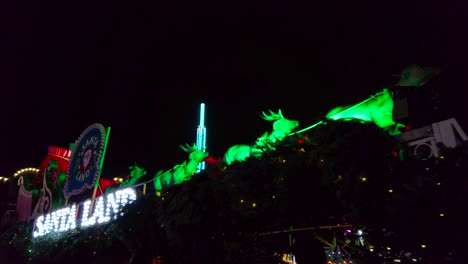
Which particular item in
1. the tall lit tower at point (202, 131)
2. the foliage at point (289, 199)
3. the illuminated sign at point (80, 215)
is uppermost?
the tall lit tower at point (202, 131)

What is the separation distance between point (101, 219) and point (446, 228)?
10.3 metres

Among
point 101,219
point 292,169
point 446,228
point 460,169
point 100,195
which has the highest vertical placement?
point 100,195

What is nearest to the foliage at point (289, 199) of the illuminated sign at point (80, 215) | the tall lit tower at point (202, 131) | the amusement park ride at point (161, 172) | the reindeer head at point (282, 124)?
the amusement park ride at point (161, 172)

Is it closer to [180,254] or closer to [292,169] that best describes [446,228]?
[292,169]

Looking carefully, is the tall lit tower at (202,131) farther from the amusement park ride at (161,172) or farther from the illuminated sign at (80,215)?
the illuminated sign at (80,215)

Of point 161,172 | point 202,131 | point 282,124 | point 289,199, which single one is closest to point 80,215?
point 161,172

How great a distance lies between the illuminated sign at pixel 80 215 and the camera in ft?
38.1

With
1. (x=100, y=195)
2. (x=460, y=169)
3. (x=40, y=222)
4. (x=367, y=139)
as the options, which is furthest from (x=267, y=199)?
(x=40, y=222)

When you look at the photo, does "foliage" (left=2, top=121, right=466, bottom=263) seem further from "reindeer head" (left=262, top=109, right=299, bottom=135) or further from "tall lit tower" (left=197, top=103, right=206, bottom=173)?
"tall lit tower" (left=197, top=103, right=206, bottom=173)

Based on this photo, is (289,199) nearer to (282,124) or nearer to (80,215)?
(282,124)

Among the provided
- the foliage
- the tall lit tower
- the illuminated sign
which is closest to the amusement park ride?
the illuminated sign

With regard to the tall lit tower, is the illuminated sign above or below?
below

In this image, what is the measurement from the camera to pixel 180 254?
6.91m

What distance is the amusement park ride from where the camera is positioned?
489cm
